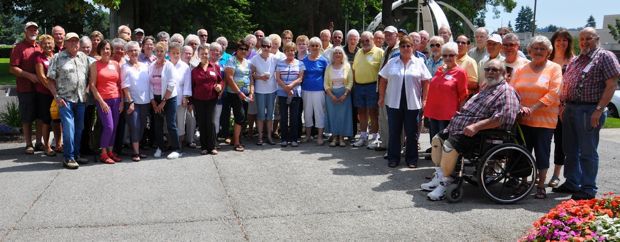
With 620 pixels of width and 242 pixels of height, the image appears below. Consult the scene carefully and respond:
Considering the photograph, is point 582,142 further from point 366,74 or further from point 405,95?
point 366,74

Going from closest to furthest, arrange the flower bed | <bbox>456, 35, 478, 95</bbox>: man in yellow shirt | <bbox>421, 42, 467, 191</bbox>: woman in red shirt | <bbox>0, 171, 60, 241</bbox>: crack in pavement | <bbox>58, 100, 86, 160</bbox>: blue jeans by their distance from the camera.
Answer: the flower bed
<bbox>0, 171, 60, 241</bbox>: crack in pavement
<bbox>421, 42, 467, 191</bbox>: woman in red shirt
<bbox>456, 35, 478, 95</bbox>: man in yellow shirt
<bbox>58, 100, 86, 160</bbox>: blue jeans

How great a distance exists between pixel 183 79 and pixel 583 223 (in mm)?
5922

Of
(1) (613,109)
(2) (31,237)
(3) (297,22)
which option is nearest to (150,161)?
(2) (31,237)

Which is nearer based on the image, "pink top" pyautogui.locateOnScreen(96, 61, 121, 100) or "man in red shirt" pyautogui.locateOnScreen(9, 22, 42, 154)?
"pink top" pyautogui.locateOnScreen(96, 61, 121, 100)

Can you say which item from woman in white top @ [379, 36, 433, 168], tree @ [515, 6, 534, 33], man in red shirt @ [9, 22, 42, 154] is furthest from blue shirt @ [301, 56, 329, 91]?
tree @ [515, 6, 534, 33]

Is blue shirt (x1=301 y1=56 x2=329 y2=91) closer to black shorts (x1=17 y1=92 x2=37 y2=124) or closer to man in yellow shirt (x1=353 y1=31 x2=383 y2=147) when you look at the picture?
man in yellow shirt (x1=353 y1=31 x2=383 y2=147)

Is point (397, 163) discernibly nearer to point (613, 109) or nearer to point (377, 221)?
point (377, 221)

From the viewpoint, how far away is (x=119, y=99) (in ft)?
24.8

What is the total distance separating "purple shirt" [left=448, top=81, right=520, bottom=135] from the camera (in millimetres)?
5602

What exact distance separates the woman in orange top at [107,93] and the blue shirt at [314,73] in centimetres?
292

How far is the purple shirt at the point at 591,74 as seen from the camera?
548cm

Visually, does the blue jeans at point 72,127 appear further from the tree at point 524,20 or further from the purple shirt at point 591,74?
the tree at point 524,20

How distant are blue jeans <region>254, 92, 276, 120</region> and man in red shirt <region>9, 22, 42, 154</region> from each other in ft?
10.7

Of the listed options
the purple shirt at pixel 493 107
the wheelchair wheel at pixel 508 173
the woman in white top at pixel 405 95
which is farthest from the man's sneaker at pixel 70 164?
the wheelchair wheel at pixel 508 173
